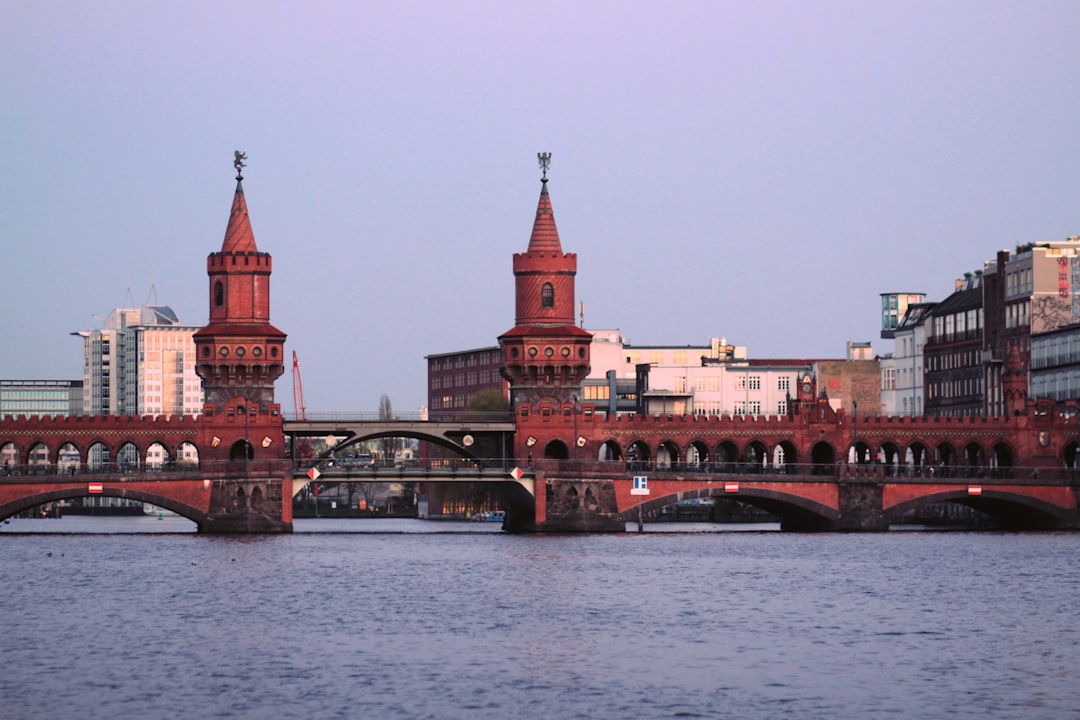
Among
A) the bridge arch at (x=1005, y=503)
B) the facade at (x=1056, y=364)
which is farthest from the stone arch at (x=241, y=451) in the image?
the facade at (x=1056, y=364)

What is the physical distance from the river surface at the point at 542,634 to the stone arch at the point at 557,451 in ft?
91.9

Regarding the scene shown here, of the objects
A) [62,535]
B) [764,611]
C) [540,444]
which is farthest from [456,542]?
[764,611]

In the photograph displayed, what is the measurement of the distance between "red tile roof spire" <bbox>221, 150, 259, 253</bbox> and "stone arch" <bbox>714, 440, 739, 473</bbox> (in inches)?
1478

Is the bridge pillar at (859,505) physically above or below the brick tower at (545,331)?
below

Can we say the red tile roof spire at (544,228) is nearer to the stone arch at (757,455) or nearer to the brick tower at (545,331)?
the brick tower at (545,331)

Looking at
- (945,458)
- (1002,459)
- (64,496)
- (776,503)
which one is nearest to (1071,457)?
(1002,459)

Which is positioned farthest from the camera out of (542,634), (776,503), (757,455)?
(757,455)

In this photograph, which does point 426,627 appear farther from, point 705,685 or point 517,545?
point 517,545

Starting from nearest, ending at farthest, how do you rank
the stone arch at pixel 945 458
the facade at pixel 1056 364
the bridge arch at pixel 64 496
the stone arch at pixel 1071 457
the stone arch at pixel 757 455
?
the bridge arch at pixel 64 496 → the stone arch at pixel 757 455 → the stone arch at pixel 1071 457 → the stone arch at pixel 945 458 → the facade at pixel 1056 364

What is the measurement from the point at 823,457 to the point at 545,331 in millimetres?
24391

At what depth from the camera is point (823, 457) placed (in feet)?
527

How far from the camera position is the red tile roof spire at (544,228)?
154m

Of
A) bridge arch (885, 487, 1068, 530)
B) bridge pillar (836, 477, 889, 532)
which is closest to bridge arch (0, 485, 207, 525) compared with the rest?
bridge pillar (836, 477, 889, 532)

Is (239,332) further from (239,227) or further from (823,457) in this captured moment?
(823,457)
